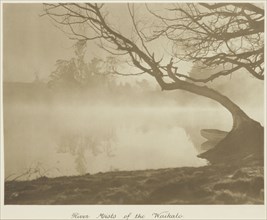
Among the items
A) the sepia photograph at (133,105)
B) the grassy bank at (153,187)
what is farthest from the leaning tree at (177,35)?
the grassy bank at (153,187)

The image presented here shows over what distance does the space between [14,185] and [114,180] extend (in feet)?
0.93

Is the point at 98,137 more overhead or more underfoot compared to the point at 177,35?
more underfoot

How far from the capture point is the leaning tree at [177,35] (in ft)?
4.03

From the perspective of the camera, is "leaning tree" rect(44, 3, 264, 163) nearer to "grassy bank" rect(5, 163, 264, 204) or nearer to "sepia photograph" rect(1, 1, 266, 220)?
"sepia photograph" rect(1, 1, 266, 220)

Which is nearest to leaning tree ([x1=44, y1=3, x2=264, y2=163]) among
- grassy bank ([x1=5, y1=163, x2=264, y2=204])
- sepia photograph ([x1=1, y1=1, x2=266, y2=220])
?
sepia photograph ([x1=1, y1=1, x2=266, y2=220])

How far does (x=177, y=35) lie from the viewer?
1.24 metres

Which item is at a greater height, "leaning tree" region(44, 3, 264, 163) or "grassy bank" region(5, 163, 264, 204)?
"leaning tree" region(44, 3, 264, 163)

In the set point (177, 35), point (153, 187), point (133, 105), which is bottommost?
point (153, 187)

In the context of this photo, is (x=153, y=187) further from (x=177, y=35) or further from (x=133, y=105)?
(x=177, y=35)

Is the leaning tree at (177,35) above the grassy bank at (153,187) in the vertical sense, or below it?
above

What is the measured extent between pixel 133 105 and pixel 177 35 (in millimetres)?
241

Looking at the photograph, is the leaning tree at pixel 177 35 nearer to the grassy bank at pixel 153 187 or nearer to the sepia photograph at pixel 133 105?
the sepia photograph at pixel 133 105

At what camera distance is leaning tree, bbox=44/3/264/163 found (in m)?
1.23

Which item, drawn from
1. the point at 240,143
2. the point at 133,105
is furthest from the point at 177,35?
the point at 240,143
